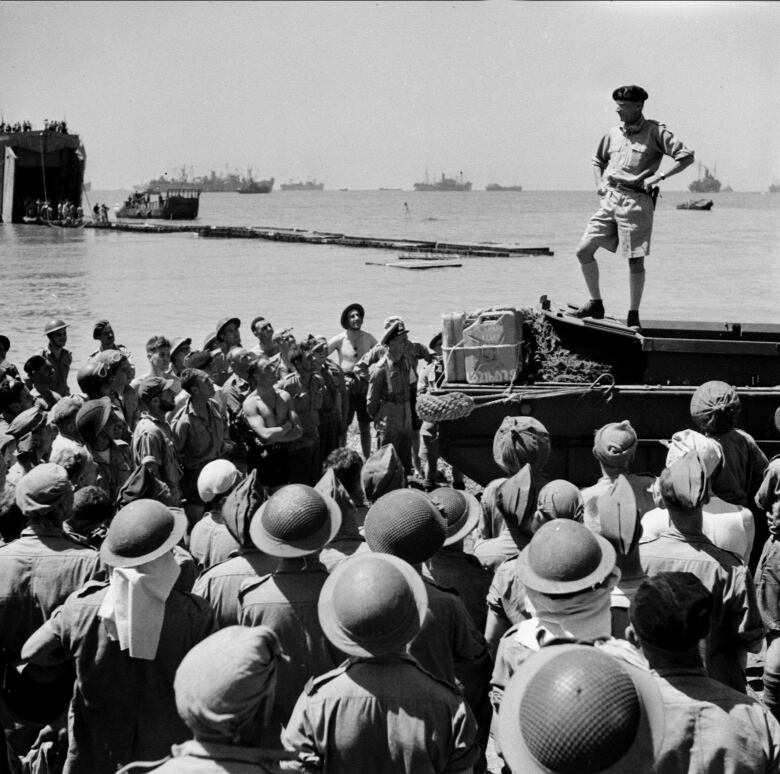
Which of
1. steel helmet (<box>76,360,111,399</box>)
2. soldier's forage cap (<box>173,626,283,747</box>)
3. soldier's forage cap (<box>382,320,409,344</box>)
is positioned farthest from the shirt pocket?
soldier's forage cap (<box>173,626,283,747</box>)

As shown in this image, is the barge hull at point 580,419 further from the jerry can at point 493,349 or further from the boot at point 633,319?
the boot at point 633,319

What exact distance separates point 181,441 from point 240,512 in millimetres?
2703

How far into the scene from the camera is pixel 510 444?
4883mm

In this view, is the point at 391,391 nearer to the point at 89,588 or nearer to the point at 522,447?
the point at 522,447

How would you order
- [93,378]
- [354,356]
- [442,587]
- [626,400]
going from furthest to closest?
[354,356], [626,400], [93,378], [442,587]

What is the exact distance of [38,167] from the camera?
210 ft

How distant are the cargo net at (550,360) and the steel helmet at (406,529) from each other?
4237mm

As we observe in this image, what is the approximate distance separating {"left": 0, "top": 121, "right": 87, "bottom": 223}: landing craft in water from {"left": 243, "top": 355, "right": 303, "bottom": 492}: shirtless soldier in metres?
59.5

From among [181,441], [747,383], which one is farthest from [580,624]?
[747,383]

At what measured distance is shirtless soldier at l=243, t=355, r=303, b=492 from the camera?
24.4 ft

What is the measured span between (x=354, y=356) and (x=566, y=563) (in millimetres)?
6953

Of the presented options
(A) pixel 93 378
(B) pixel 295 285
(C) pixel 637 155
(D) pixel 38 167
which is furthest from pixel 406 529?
(D) pixel 38 167

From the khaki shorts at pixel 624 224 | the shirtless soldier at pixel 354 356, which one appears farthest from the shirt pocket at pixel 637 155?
the shirtless soldier at pixel 354 356

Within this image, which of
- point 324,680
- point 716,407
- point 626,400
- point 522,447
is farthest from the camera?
point 626,400
